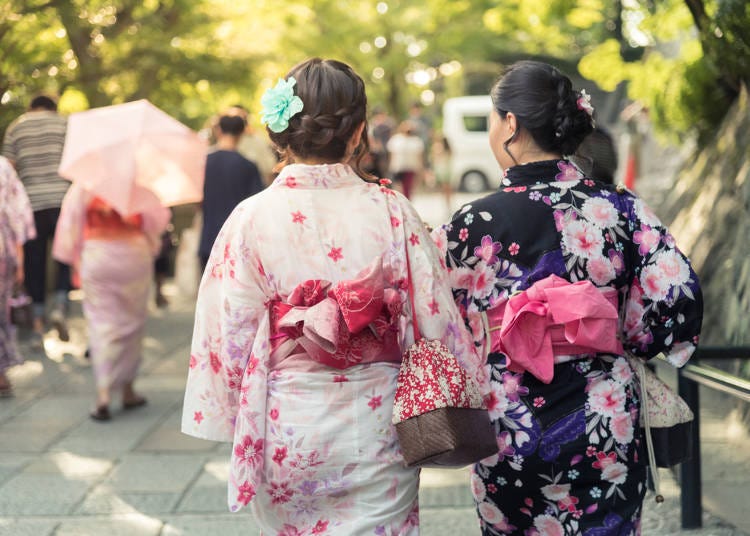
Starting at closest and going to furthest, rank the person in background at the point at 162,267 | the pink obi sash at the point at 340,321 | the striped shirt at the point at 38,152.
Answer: the pink obi sash at the point at 340,321, the striped shirt at the point at 38,152, the person in background at the point at 162,267

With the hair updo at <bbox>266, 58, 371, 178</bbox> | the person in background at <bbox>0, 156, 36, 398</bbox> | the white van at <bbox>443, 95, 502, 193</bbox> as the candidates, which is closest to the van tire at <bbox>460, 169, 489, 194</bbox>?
the white van at <bbox>443, 95, 502, 193</bbox>

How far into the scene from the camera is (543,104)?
8.92 feet

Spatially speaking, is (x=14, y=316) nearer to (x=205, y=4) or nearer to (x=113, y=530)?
(x=113, y=530)

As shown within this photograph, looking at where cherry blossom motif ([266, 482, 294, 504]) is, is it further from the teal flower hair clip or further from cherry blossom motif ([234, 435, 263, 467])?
the teal flower hair clip

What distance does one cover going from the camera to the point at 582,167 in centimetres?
288

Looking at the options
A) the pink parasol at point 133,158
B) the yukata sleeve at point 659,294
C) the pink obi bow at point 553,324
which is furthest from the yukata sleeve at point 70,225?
the yukata sleeve at point 659,294

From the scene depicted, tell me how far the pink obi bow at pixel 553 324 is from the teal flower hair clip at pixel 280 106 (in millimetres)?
753

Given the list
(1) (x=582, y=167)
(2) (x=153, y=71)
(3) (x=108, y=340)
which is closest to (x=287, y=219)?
(1) (x=582, y=167)

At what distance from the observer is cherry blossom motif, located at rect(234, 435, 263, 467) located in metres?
2.58

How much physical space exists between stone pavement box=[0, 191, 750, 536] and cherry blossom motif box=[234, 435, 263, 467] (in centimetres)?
165

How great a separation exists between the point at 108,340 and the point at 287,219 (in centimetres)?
374

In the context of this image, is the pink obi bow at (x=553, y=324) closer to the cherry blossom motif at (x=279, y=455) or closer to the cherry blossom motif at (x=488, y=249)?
the cherry blossom motif at (x=488, y=249)

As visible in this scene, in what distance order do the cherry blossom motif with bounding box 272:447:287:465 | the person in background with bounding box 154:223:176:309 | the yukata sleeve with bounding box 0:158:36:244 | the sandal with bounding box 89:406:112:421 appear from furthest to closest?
the person in background with bounding box 154:223:176:309
the yukata sleeve with bounding box 0:158:36:244
the sandal with bounding box 89:406:112:421
the cherry blossom motif with bounding box 272:447:287:465

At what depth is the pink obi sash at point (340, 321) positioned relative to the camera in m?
2.49
